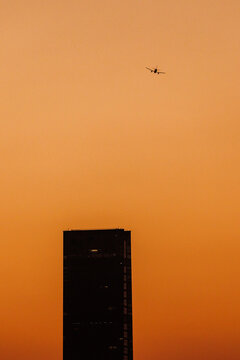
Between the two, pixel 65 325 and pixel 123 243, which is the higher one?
pixel 123 243

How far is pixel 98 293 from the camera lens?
82.4 meters

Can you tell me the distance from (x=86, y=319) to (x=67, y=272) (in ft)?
18.1

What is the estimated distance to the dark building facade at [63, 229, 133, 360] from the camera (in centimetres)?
8119

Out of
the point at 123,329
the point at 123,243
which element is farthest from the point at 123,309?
the point at 123,243

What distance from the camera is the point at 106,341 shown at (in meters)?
81.4

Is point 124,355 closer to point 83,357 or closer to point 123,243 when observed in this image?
point 83,357

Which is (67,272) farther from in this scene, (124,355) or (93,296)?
(124,355)

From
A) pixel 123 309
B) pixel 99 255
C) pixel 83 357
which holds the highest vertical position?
pixel 99 255

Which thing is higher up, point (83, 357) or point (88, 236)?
point (88, 236)

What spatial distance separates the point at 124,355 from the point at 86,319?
5.66m

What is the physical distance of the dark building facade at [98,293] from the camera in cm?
8119

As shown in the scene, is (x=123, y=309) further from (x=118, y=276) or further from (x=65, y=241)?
(x=65, y=241)

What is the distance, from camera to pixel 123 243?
82188 millimetres

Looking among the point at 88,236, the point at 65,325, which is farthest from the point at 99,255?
the point at 65,325
